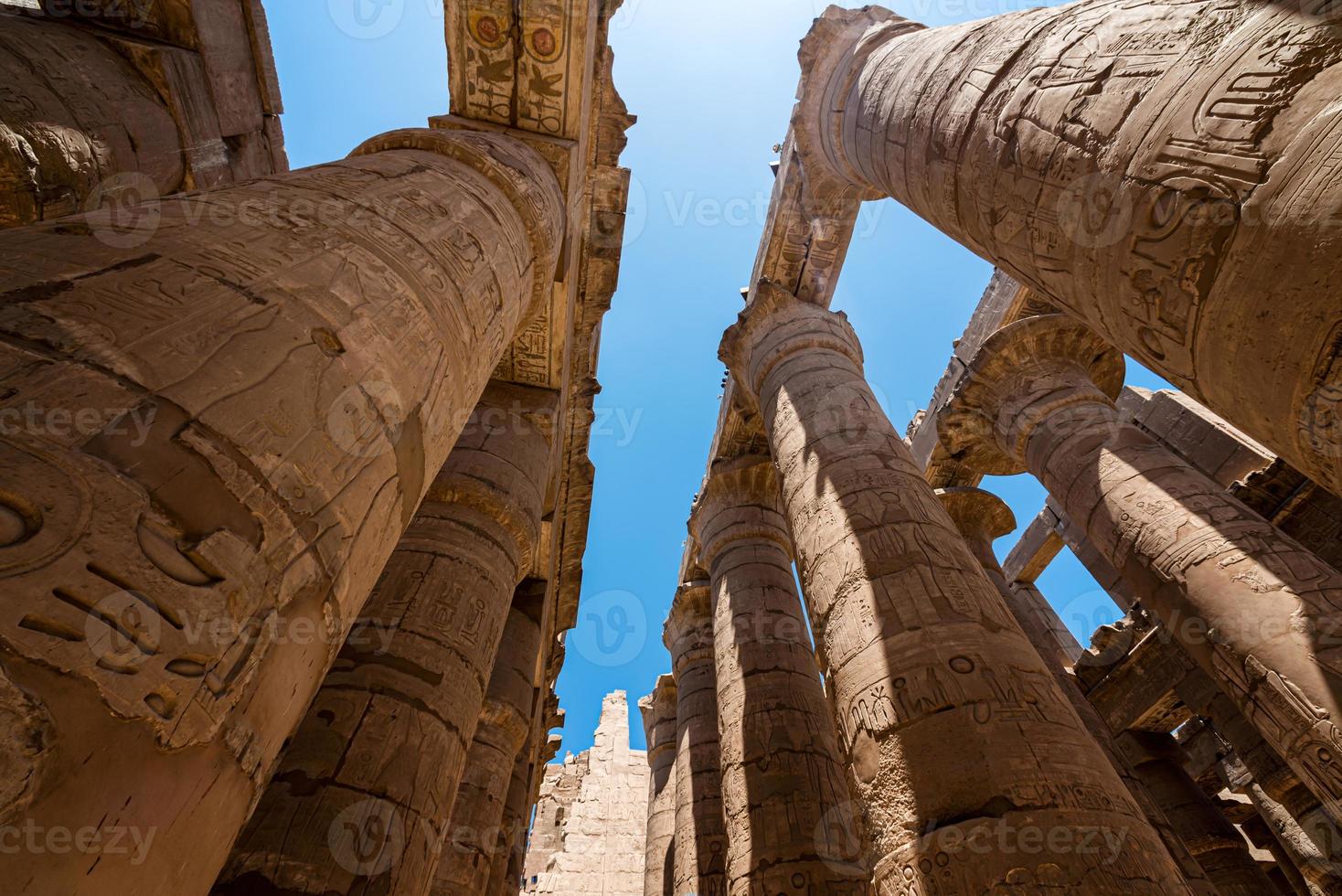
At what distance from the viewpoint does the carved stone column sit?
271 inches

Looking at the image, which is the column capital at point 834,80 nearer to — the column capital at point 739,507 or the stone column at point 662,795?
the column capital at point 739,507

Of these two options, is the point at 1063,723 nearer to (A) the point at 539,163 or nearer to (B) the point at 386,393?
(B) the point at 386,393

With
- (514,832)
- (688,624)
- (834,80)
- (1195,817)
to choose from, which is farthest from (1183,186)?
(1195,817)

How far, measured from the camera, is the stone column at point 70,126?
11.0 feet

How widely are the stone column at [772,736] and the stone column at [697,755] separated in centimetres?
64

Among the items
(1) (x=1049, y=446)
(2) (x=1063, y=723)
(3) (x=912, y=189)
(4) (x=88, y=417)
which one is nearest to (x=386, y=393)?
(4) (x=88, y=417)

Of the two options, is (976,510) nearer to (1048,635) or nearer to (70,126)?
(1048,635)

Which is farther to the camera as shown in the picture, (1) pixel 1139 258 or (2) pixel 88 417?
(1) pixel 1139 258

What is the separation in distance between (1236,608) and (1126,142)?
133 inches

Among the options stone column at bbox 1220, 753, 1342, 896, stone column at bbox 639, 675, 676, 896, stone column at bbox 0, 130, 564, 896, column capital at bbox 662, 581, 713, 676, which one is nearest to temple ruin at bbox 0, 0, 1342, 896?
stone column at bbox 0, 130, 564, 896

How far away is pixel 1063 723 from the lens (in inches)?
122

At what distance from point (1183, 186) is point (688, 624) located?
28.5 ft

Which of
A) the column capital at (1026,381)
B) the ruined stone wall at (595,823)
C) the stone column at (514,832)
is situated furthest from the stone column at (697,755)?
the ruined stone wall at (595,823)

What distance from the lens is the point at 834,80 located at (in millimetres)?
7242
